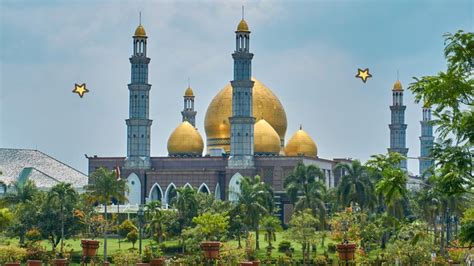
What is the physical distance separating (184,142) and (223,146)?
412cm

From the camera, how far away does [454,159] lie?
75.2ft

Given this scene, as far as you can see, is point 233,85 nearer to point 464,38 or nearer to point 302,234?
point 302,234

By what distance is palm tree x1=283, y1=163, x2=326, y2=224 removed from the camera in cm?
7394

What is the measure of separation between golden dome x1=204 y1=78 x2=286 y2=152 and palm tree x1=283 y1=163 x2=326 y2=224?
24.8m

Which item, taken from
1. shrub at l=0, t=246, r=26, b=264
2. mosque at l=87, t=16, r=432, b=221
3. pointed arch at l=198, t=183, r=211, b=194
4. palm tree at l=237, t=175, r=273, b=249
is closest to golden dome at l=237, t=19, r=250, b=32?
mosque at l=87, t=16, r=432, b=221

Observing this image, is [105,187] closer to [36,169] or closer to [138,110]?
[138,110]

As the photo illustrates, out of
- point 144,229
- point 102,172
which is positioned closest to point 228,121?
point 144,229

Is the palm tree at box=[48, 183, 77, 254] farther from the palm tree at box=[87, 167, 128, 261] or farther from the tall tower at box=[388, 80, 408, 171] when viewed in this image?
the tall tower at box=[388, 80, 408, 171]

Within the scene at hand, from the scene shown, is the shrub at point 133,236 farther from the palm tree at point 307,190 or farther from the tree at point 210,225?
the palm tree at point 307,190

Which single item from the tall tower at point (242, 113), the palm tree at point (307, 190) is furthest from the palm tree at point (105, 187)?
the tall tower at point (242, 113)

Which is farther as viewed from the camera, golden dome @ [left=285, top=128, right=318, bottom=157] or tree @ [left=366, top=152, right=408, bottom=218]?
golden dome @ [left=285, top=128, right=318, bottom=157]

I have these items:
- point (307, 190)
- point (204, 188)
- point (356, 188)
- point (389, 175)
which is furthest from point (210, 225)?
point (204, 188)

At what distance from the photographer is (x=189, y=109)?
399 ft

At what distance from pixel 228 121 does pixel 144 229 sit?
28.7m
